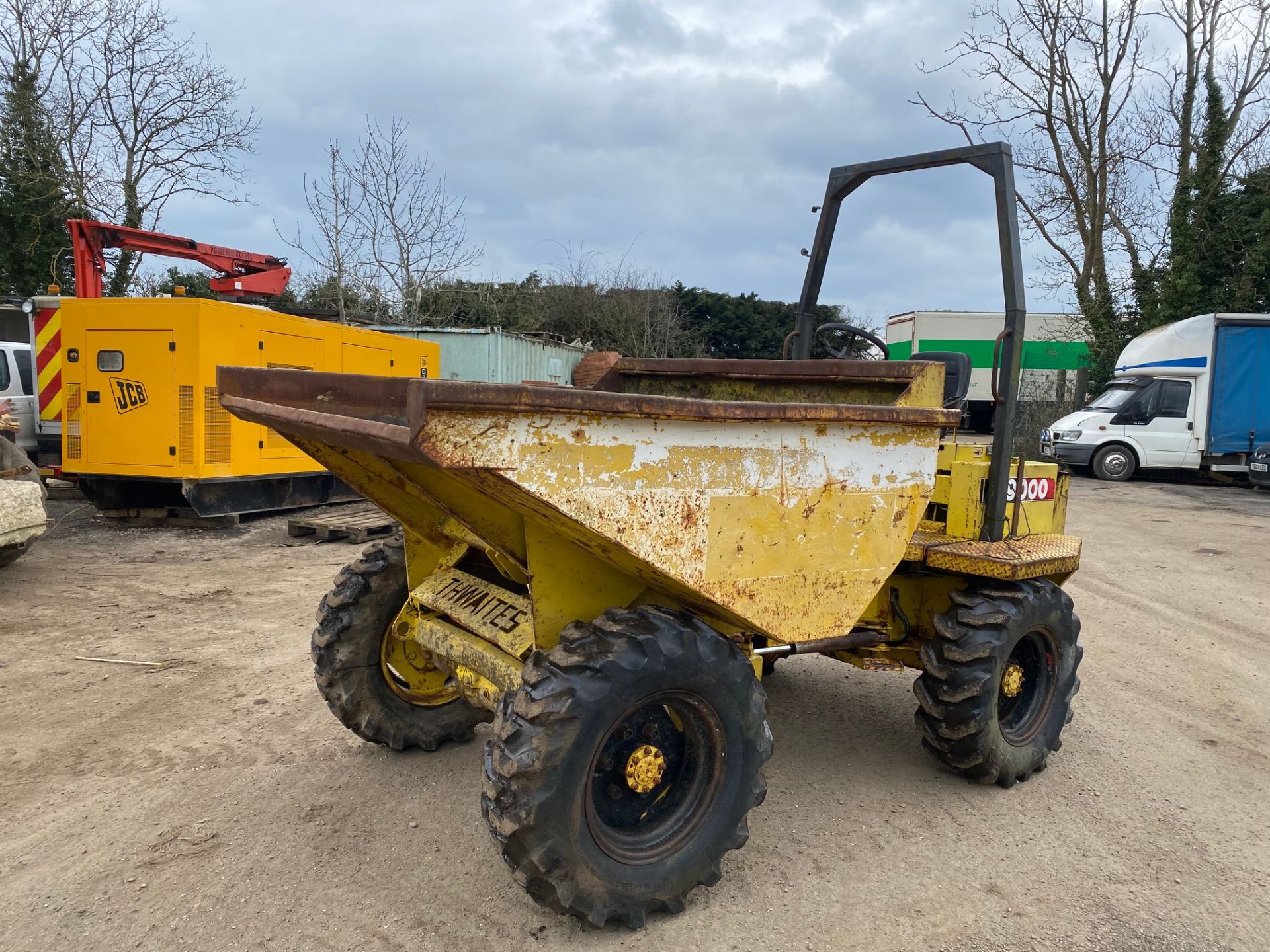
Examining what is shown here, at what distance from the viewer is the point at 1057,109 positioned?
19203mm

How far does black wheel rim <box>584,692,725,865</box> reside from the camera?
239 centimetres

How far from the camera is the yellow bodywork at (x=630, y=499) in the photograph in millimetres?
1968

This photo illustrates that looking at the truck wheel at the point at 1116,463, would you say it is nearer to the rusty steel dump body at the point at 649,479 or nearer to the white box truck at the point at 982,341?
the white box truck at the point at 982,341

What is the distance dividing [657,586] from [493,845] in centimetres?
104

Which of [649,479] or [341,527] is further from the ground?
[649,479]

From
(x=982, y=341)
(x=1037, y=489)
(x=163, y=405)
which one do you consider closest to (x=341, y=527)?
(x=163, y=405)

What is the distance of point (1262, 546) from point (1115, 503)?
326 cm

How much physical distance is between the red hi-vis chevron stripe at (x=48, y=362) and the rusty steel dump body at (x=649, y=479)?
23.9ft

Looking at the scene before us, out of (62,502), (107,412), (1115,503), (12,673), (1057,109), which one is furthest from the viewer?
(1057,109)

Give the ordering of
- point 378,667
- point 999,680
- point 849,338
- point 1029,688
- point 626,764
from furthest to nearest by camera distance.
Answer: point 849,338 < point 1029,688 < point 378,667 < point 999,680 < point 626,764

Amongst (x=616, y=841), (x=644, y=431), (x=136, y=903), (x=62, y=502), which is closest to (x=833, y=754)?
(x=616, y=841)

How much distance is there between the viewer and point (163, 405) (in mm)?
7773

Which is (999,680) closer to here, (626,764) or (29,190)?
(626,764)

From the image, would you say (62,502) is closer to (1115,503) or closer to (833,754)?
(833,754)
